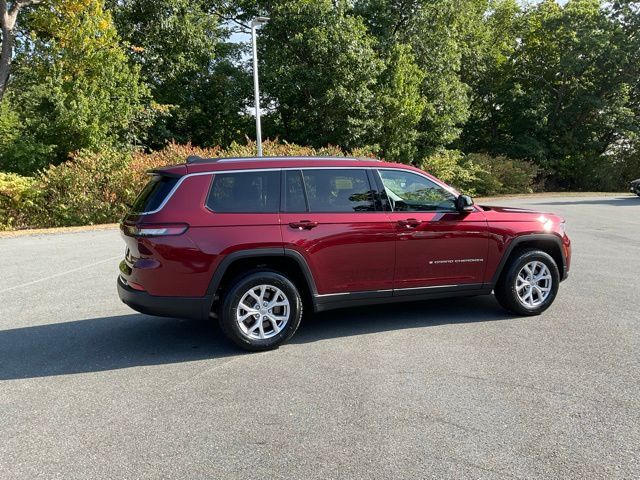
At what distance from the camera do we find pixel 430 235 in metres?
5.46

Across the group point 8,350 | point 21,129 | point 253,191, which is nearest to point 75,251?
point 8,350

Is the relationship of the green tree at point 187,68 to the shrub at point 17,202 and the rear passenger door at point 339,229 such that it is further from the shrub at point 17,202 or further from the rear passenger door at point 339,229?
the rear passenger door at point 339,229

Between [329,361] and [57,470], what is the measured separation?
229 cm

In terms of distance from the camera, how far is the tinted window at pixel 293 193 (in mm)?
5074

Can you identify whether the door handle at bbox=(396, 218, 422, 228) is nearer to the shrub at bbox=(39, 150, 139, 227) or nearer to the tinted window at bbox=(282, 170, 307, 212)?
the tinted window at bbox=(282, 170, 307, 212)

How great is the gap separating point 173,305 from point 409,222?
2422 millimetres

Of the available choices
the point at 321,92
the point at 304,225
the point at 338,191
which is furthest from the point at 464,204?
the point at 321,92

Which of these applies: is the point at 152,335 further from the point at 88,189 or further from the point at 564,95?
the point at 564,95

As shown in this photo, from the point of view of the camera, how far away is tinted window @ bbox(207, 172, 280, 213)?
193 inches

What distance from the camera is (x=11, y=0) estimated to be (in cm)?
2153

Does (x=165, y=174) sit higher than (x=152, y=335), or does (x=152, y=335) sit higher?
(x=165, y=174)

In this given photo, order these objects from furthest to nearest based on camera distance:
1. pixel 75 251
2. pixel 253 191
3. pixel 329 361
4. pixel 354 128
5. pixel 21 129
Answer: pixel 354 128 → pixel 21 129 → pixel 75 251 → pixel 253 191 → pixel 329 361

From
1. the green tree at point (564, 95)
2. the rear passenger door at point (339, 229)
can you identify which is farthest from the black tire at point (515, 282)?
the green tree at point (564, 95)

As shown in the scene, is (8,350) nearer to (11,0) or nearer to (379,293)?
(379,293)
